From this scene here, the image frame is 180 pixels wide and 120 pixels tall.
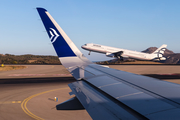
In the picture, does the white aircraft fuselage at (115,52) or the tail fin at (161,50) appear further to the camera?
the tail fin at (161,50)

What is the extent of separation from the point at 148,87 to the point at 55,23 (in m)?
3.74

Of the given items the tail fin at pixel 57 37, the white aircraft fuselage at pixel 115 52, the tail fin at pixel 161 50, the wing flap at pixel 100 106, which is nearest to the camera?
the wing flap at pixel 100 106

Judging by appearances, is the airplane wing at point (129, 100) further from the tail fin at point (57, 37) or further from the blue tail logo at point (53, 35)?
the blue tail logo at point (53, 35)

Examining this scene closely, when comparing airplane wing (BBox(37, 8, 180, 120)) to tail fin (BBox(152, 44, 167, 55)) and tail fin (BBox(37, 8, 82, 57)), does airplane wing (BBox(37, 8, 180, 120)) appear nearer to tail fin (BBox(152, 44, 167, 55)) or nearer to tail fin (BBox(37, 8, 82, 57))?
tail fin (BBox(37, 8, 82, 57))

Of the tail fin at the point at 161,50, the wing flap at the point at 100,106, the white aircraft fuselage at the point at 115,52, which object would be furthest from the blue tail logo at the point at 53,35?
the tail fin at the point at 161,50

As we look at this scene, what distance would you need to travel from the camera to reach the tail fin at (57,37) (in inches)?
209

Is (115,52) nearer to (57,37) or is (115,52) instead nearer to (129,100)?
(57,37)

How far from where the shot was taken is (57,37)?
5.56m

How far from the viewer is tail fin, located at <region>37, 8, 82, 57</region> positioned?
209 inches

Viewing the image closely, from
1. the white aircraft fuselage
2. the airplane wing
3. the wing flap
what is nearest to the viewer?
the airplane wing

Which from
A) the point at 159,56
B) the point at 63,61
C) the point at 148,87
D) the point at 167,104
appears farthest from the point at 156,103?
the point at 159,56

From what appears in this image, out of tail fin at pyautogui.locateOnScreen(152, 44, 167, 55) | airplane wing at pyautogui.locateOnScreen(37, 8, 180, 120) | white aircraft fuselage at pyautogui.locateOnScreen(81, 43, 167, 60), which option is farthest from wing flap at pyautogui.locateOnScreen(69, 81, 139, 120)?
tail fin at pyautogui.locateOnScreen(152, 44, 167, 55)

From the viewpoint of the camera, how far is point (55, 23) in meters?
5.43

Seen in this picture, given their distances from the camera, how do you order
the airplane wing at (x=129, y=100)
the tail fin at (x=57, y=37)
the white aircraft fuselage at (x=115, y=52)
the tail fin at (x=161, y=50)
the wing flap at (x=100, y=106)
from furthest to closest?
the tail fin at (x=161, y=50) → the white aircraft fuselage at (x=115, y=52) → the tail fin at (x=57, y=37) → the wing flap at (x=100, y=106) → the airplane wing at (x=129, y=100)
